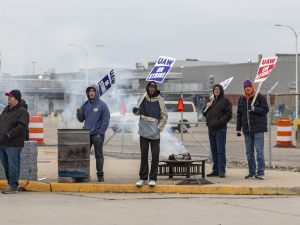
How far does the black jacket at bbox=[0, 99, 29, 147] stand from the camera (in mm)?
8422

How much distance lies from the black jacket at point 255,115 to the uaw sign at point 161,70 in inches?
69.6

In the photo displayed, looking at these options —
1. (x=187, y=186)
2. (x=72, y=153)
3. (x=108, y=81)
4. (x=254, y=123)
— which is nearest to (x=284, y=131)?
(x=108, y=81)

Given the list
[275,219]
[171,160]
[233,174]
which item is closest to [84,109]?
[171,160]

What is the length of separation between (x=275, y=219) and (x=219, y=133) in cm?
391

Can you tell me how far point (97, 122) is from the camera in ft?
31.7

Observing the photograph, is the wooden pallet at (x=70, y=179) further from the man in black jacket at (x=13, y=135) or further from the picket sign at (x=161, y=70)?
the picket sign at (x=161, y=70)

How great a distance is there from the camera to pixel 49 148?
17.8m

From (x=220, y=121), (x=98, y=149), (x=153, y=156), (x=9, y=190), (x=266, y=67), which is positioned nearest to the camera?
(x=9, y=190)

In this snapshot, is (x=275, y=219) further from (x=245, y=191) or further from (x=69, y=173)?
(x=69, y=173)

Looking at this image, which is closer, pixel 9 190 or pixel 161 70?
pixel 9 190

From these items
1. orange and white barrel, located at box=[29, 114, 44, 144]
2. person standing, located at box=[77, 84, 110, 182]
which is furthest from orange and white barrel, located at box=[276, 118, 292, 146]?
person standing, located at box=[77, 84, 110, 182]

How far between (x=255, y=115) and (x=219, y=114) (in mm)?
769

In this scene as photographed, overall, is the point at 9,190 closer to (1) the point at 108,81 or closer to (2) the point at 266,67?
(1) the point at 108,81

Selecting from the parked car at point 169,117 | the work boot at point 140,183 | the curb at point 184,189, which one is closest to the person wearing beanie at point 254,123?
the curb at point 184,189
